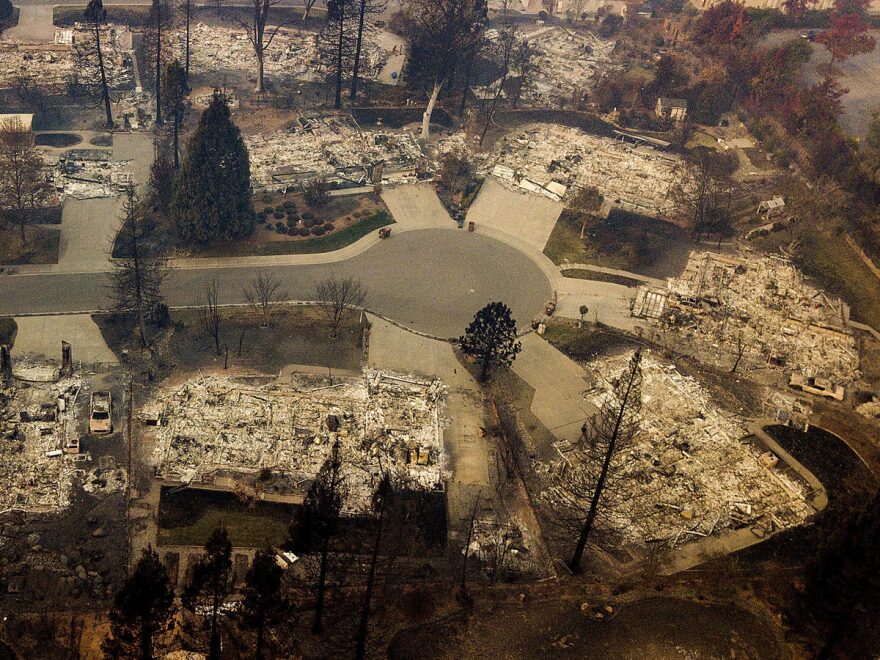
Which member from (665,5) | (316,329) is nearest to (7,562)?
(316,329)

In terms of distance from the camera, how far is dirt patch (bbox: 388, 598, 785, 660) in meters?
50.1

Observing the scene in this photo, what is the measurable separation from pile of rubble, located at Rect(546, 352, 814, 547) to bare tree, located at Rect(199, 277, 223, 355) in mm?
28872

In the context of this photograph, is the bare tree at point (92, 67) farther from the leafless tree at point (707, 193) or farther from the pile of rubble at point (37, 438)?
the leafless tree at point (707, 193)

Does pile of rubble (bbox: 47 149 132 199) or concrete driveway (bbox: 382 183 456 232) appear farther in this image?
concrete driveway (bbox: 382 183 456 232)

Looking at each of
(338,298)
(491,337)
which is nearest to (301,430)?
(491,337)

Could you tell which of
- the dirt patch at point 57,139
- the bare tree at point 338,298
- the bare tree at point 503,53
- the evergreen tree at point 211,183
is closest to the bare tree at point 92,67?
the dirt patch at point 57,139

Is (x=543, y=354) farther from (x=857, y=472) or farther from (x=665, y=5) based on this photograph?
(x=665, y=5)

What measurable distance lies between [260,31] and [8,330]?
5483 centimetres

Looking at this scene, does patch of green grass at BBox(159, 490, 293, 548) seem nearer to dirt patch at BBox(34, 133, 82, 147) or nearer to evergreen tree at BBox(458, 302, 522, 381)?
evergreen tree at BBox(458, 302, 522, 381)

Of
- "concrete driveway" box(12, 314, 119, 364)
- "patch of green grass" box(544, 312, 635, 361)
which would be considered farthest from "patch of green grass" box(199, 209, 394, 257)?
"patch of green grass" box(544, 312, 635, 361)

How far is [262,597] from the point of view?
144 ft

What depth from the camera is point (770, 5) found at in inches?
5448

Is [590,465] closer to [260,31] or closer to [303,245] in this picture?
[303,245]

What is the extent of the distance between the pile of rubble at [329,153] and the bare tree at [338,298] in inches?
737
